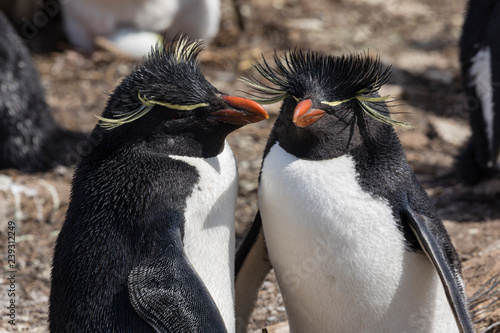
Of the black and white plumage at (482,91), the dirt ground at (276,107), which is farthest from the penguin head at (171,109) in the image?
the black and white plumage at (482,91)

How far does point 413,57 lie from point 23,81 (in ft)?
11.3

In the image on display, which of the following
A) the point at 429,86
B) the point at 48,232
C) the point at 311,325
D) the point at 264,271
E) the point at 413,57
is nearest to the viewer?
the point at 311,325

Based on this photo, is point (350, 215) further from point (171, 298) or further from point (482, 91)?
point (482, 91)

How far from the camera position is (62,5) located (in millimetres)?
6555

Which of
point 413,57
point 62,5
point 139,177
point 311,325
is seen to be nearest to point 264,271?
point 311,325

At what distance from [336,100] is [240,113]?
30cm

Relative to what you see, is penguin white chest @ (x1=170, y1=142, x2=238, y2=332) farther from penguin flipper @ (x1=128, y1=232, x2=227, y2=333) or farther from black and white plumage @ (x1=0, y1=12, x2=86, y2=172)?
black and white plumage @ (x1=0, y1=12, x2=86, y2=172)

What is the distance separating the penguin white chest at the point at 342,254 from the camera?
2.14 m

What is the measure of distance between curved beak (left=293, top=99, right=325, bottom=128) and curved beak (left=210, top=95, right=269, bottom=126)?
0.11m

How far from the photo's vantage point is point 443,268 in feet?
6.86

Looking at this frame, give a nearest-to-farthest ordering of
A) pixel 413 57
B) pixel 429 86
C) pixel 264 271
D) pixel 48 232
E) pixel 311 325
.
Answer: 1. pixel 311 325
2. pixel 264 271
3. pixel 48 232
4. pixel 429 86
5. pixel 413 57

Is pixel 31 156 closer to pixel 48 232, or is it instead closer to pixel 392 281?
pixel 48 232

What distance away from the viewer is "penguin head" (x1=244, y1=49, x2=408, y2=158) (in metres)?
2.12

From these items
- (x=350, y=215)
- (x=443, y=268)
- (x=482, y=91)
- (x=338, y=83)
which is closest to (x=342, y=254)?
(x=350, y=215)
